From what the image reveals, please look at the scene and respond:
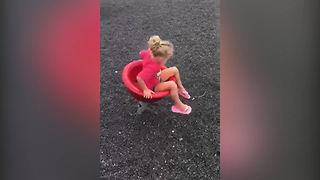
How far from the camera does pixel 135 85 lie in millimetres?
1750

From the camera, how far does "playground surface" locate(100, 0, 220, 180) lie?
5.56ft

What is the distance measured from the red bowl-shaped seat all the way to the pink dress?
1.2 inches

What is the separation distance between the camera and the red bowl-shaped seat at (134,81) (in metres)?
1.72

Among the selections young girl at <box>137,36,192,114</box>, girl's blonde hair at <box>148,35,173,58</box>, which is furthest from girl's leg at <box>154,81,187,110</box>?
girl's blonde hair at <box>148,35,173,58</box>

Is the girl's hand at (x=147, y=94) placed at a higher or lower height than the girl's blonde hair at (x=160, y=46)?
lower

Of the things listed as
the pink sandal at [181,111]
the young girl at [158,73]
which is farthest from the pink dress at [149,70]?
the pink sandal at [181,111]

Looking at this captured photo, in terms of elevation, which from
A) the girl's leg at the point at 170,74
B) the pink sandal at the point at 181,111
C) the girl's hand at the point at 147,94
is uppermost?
the girl's leg at the point at 170,74

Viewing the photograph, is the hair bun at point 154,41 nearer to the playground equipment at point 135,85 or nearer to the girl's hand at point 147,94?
the playground equipment at point 135,85
